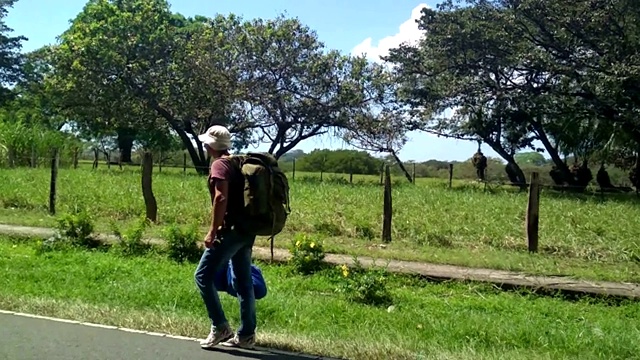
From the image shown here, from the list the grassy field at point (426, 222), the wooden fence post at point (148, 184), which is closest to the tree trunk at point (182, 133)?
the grassy field at point (426, 222)

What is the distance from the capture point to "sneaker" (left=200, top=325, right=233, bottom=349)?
217 inches

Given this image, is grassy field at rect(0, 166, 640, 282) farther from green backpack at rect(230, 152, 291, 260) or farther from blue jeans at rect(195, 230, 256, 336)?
green backpack at rect(230, 152, 291, 260)

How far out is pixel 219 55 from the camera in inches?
1252

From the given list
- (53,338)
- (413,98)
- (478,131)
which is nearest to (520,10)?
(413,98)

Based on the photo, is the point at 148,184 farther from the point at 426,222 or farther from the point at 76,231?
the point at 426,222

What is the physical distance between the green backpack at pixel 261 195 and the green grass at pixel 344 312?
3.55ft

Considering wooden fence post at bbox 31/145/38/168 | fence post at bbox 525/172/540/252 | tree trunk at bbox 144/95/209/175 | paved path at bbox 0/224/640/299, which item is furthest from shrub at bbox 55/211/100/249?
tree trunk at bbox 144/95/209/175

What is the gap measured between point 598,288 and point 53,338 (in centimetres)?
611

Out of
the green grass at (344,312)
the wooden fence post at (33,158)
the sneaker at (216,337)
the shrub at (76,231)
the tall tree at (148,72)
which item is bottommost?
the green grass at (344,312)

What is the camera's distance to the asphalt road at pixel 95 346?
527 cm

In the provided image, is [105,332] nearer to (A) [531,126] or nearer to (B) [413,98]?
(B) [413,98]

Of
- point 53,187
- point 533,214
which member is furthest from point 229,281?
point 53,187

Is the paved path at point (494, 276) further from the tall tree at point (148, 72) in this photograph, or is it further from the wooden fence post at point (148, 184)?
the tall tree at point (148, 72)

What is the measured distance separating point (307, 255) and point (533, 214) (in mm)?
3725
